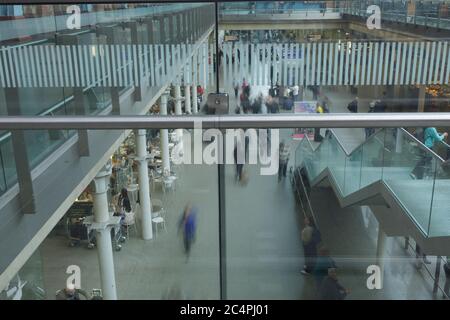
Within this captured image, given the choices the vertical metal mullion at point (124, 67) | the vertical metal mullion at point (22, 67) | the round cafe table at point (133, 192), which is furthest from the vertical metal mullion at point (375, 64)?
the vertical metal mullion at point (22, 67)

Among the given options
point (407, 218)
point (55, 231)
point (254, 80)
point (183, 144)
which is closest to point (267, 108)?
point (254, 80)

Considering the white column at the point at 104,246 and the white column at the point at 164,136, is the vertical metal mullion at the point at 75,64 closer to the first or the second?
the white column at the point at 164,136

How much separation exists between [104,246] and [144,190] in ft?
1.43

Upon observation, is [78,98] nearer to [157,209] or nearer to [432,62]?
[157,209]

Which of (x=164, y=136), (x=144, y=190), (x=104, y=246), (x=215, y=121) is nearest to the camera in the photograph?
(x=215, y=121)

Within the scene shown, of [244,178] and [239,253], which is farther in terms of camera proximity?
[239,253]

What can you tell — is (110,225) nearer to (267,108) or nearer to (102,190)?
(102,190)

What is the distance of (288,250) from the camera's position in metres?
3.11

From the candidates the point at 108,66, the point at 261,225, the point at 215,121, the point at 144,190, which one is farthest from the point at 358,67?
the point at 144,190

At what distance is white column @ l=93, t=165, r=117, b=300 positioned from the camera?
10.2 ft

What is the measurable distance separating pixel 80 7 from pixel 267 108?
1.17m

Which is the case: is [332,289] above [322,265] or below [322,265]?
below

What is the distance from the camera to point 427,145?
112 inches

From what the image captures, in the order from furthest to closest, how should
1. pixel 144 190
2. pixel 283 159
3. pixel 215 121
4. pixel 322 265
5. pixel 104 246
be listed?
pixel 144 190 < pixel 104 246 < pixel 322 265 < pixel 283 159 < pixel 215 121
